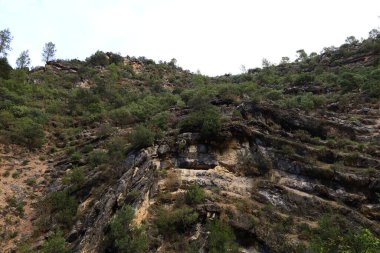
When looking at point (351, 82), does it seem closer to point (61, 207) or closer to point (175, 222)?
point (175, 222)

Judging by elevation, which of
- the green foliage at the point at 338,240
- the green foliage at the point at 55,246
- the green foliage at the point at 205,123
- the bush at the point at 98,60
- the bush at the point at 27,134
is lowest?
the green foliage at the point at 55,246

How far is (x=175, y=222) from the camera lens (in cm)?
1848

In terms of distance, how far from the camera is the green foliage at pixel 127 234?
1633 cm

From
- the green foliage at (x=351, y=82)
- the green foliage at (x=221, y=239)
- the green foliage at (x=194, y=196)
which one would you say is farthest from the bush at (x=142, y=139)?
the green foliage at (x=351, y=82)

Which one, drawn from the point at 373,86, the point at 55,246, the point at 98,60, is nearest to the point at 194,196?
the point at 55,246

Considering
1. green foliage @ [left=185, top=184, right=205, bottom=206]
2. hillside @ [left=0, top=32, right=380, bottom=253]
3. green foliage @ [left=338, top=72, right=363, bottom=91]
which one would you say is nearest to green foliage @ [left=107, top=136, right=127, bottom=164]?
hillside @ [left=0, top=32, right=380, bottom=253]

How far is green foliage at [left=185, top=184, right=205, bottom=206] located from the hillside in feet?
0.23

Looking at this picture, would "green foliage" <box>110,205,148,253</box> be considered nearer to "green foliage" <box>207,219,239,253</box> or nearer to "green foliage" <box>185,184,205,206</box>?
"green foliage" <box>207,219,239,253</box>

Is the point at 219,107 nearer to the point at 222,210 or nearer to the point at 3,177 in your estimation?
the point at 222,210

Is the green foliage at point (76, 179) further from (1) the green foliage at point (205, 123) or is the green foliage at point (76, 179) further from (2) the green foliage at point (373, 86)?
(2) the green foliage at point (373, 86)

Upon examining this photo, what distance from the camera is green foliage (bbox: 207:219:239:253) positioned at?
16578 millimetres

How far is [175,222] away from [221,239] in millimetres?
2603

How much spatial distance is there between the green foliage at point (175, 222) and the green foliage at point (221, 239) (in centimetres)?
101

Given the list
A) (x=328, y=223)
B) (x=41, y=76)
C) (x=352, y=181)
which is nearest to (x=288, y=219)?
(x=328, y=223)
